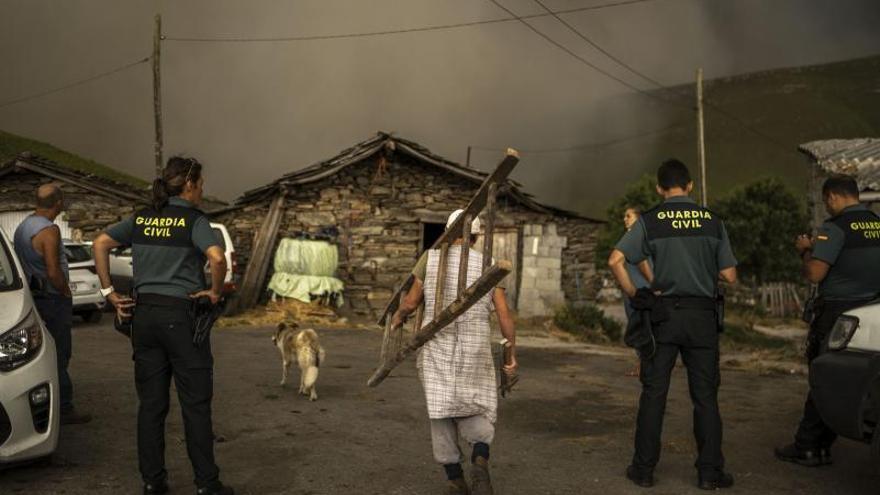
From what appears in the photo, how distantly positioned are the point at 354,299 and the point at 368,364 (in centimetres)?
902

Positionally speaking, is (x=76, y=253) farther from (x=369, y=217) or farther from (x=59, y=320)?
(x=59, y=320)

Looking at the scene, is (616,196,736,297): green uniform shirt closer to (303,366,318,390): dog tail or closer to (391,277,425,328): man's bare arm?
(391,277,425,328): man's bare arm

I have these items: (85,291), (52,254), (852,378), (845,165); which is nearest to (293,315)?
(85,291)

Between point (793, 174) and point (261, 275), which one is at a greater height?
point (793, 174)

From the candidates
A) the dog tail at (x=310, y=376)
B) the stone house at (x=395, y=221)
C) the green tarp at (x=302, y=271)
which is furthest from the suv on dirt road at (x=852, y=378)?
the stone house at (x=395, y=221)

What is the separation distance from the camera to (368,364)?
41.1ft

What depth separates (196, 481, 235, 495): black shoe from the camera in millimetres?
5242

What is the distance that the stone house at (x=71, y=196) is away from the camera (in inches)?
938

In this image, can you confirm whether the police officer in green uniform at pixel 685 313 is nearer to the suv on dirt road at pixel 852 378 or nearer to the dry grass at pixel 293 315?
the suv on dirt road at pixel 852 378

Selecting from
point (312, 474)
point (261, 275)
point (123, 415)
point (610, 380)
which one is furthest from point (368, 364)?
point (261, 275)

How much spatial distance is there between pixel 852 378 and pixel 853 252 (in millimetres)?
1384

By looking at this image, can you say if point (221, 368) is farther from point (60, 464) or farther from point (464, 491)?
point (464, 491)

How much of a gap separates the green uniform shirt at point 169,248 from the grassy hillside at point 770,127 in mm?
135894

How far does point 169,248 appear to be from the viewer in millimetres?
5270
